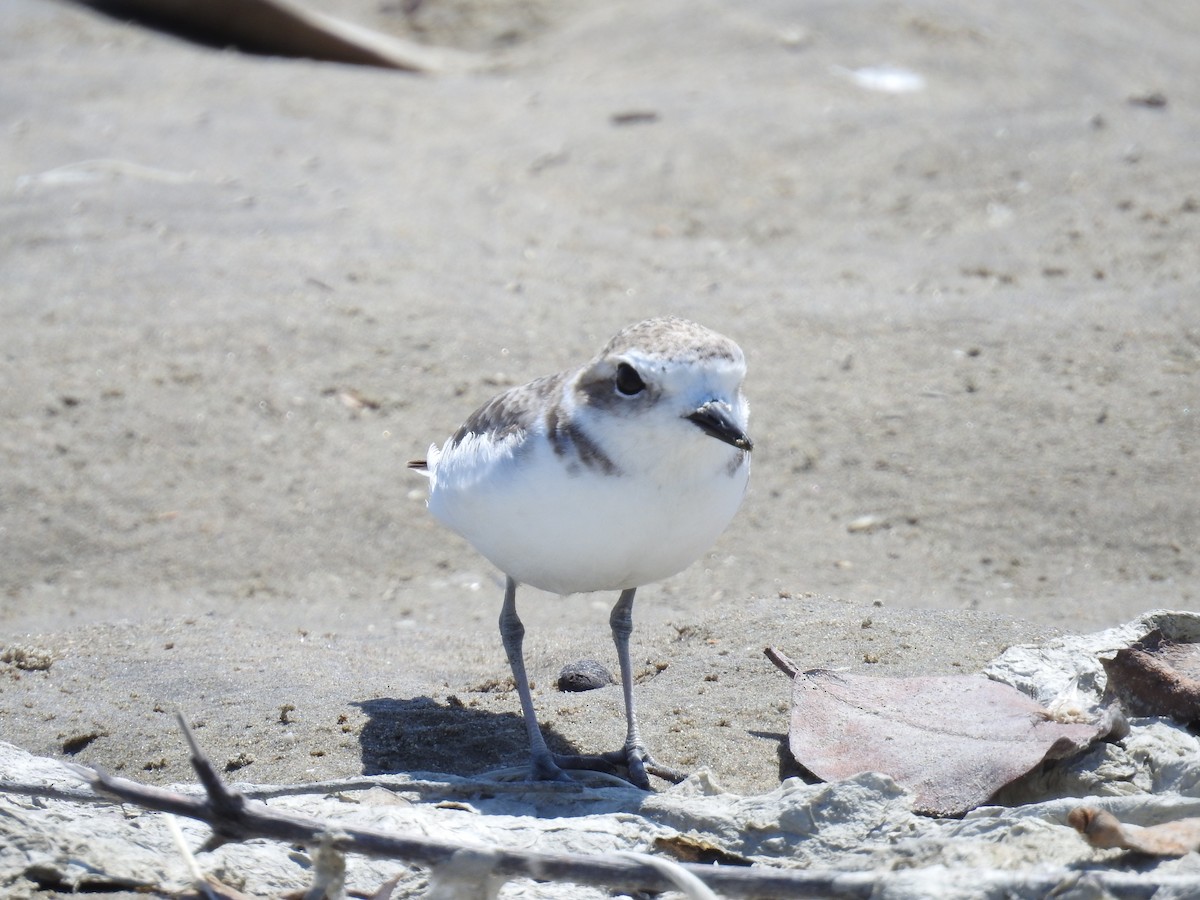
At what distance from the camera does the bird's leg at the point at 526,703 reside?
351 cm

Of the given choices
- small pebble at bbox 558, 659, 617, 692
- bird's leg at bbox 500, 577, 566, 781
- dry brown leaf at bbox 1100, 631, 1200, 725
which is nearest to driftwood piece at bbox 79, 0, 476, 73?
small pebble at bbox 558, 659, 617, 692

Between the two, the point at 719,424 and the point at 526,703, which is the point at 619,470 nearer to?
the point at 719,424

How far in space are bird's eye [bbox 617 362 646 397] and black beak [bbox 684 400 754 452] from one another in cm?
15

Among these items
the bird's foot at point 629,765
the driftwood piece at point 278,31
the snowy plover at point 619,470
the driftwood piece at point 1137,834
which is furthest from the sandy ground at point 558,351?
Answer: the driftwood piece at point 1137,834

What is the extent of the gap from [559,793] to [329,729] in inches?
31.4

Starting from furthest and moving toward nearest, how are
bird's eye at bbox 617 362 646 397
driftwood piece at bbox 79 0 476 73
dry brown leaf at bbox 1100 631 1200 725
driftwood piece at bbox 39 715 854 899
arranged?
driftwood piece at bbox 79 0 476 73, dry brown leaf at bbox 1100 631 1200 725, bird's eye at bbox 617 362 646 397, driftwood piece at bbox 39 715 854 899

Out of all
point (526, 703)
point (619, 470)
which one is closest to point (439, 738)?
point (526, 703)

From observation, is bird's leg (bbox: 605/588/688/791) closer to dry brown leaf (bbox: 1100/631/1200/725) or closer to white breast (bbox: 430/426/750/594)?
white breast (bbox: 430/426/750/594)

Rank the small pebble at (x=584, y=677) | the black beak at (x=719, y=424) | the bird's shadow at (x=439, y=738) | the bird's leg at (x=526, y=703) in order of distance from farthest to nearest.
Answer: the small pebble at (x=584, y=677)
the bird's shadow at (x=439, y=738)
the bird's leg at (x=526, y=703)
the black beak at (x=719, y=424)

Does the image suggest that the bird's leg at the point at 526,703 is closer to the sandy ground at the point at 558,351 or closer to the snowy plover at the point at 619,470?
the snowy plover at the point at 619,470

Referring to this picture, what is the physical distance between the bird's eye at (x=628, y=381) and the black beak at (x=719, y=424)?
0.15 m

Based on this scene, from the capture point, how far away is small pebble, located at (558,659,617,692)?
4242 millimetres

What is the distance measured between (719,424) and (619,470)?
303 millimetres

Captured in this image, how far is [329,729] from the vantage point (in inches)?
150
